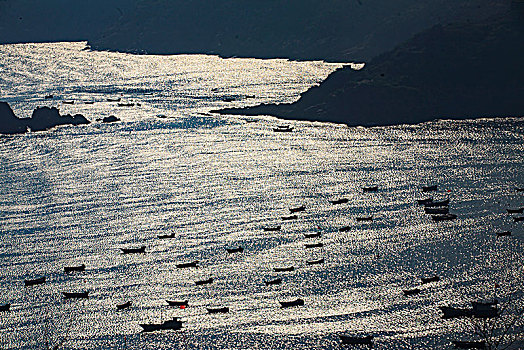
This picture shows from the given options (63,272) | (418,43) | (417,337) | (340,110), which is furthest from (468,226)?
(418,43)

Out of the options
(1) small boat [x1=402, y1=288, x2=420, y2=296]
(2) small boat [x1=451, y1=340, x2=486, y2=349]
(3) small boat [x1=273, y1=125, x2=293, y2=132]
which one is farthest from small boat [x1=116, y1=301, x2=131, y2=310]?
(3) small boat [x1=273, y1=125, x2=293, y2=132]

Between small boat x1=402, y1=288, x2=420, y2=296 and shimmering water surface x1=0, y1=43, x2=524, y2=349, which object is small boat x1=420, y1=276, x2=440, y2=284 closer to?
shimmering water surface x1=0, y1=43, x2=524, y2=349

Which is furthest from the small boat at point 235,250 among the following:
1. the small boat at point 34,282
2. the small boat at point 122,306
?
the small boat at point 34,282

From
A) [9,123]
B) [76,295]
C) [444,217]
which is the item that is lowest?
[76,295]

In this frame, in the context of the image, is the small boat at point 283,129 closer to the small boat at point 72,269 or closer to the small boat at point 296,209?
the small boat at point 296,209

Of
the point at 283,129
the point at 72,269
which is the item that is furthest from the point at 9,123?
the point at 72,269

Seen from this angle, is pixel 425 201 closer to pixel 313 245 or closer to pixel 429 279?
pixel 313 245
